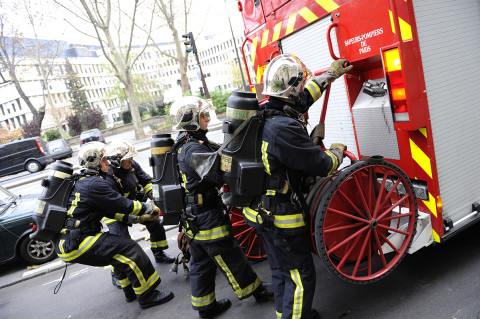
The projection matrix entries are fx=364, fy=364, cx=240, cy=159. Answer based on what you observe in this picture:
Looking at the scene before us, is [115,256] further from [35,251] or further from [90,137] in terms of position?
[90,137]

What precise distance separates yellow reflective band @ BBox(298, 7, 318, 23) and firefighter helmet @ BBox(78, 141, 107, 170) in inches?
90.1

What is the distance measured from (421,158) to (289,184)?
3.12ft

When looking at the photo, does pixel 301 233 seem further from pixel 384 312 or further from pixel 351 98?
pixel 351 98

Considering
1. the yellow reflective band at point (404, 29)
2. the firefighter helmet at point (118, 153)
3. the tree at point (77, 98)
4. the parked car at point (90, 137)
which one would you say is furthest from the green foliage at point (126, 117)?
the yellow reflective band at point (404, 29)

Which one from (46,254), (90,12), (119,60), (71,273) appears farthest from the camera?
(119,60)

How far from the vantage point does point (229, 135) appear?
258 cm

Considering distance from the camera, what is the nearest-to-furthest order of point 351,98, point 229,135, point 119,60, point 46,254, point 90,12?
point 229,135 < point 351,98 < point 46,254 < point 90,12 < point 119,60

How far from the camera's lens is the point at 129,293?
395 cm

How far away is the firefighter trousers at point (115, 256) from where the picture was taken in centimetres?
339

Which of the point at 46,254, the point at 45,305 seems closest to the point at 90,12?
the point at 46,254

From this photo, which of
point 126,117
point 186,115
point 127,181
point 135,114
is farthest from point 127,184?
point 126,117

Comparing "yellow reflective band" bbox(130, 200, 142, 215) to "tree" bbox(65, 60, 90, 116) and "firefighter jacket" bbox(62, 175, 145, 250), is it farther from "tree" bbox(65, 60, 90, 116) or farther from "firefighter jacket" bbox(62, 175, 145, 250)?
"tree" bbox(65, 60, 90, 116)

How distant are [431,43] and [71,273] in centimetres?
511

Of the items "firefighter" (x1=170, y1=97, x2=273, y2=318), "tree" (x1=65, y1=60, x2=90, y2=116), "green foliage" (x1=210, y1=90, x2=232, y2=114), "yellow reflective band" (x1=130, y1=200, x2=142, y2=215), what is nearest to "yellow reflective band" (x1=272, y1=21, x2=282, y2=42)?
"firefighter" (x1=170, y1=97, x2=273, y2=318)
